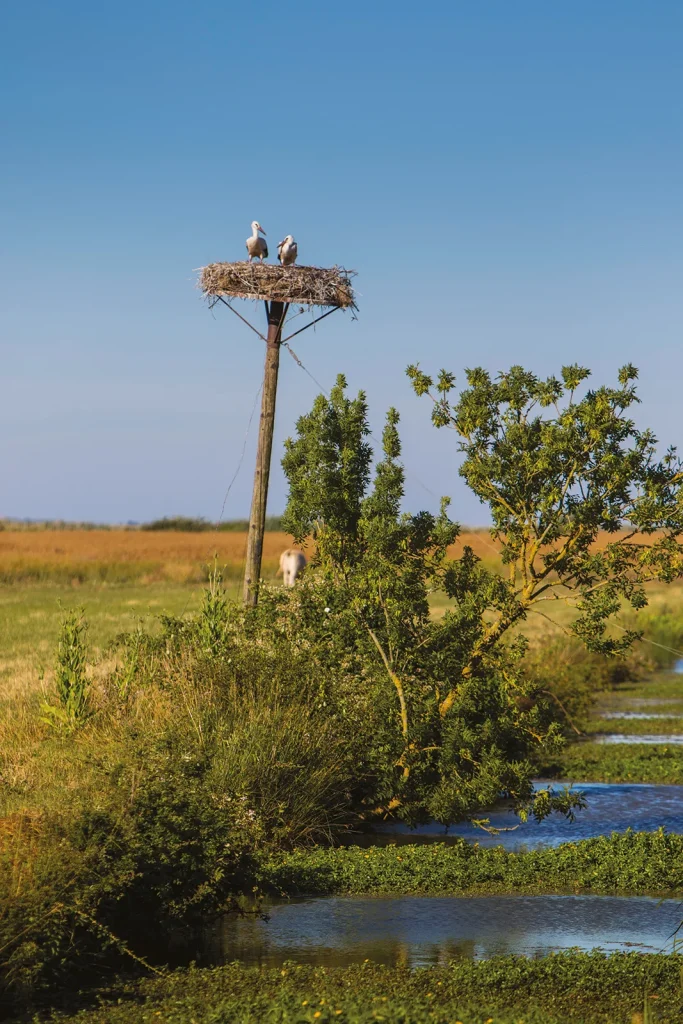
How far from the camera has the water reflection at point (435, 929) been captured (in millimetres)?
9594

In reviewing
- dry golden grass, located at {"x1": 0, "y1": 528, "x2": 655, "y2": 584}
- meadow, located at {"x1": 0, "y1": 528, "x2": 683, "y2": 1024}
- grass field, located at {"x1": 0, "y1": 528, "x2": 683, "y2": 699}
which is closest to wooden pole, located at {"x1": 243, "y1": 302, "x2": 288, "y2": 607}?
meadow, located at {"x1": 0, "y1": 528, "x2": 683, "y2": 1024}

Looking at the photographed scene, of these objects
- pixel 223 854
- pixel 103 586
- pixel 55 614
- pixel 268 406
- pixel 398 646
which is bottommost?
pixel 223 854

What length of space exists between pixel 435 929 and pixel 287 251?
32.9ft

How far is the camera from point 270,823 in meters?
13.2

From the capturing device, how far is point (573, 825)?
49.2 feet

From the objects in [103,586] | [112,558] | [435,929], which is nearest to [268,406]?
[435,929]

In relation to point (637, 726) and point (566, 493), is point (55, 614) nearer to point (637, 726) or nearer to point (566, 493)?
point (637, 726)

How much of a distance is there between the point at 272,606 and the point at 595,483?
4.12 m

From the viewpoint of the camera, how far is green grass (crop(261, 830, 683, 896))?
11.4 m

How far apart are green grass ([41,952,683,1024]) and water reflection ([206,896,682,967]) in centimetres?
49

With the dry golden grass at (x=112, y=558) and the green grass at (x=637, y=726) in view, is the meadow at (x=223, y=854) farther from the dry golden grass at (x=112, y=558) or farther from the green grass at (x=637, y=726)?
the dry golden grass at (x=112, y=558)

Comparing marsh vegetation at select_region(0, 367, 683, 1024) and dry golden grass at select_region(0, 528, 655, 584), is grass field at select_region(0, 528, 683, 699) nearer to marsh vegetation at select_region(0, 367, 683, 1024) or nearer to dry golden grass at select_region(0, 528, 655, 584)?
dry golden grass at select_region(0, 528, 655, 584)

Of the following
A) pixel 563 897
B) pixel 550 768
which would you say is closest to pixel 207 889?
pixel 563 897

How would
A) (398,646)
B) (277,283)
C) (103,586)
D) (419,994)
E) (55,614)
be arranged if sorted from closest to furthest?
(419,994) → (398,646) → (277,283) → (55,614) → (103,586)
